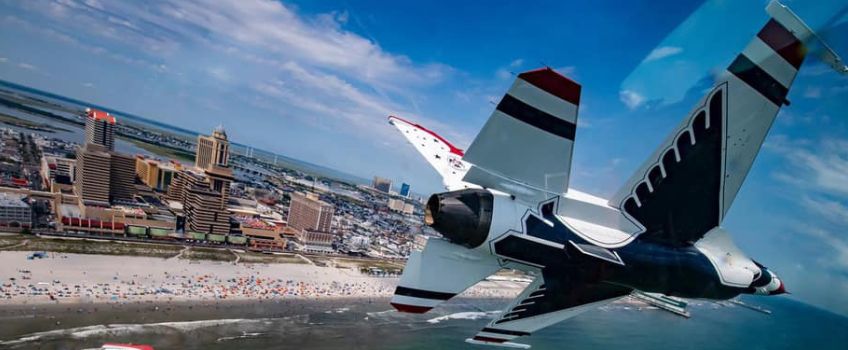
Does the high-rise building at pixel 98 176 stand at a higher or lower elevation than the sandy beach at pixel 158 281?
higher

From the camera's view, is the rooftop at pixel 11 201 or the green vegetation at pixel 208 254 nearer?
the rooftop at pixel 11 201

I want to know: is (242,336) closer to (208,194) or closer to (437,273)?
(437,273)

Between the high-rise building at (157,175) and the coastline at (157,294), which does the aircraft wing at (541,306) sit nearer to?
the coastline at (157,294)

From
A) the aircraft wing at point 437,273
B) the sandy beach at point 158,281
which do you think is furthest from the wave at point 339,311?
the aircraft wing at point 437,273

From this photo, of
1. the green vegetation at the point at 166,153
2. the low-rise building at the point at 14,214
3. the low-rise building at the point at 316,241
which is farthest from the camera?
the green vegetation at the point at 166,153

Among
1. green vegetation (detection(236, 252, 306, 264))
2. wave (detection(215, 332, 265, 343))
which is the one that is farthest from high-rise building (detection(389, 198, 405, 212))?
wave (detection(215, 332, 265, 343))

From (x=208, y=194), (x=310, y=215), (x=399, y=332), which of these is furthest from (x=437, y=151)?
(x=310, y=215)
